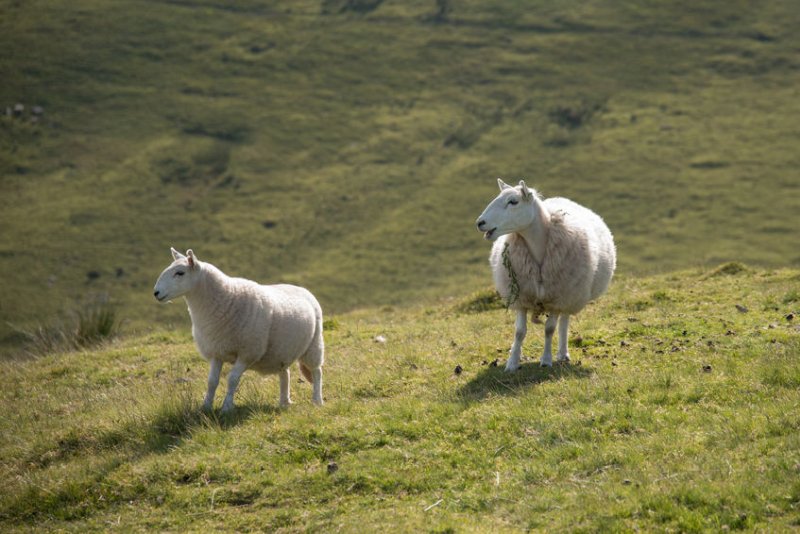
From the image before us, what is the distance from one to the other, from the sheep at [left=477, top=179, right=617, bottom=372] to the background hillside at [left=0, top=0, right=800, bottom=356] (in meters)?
25.7

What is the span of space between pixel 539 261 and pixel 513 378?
1801 millimetres

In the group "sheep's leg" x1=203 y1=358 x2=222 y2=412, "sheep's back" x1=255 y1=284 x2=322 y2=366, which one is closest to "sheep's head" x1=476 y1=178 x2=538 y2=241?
"sheep's back" x1=255 y1=284 x2=322 y2=366

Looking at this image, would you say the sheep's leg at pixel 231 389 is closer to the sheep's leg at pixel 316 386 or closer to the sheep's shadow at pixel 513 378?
the sheep's leg at pixel 316 386

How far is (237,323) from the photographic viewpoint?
1206 cm

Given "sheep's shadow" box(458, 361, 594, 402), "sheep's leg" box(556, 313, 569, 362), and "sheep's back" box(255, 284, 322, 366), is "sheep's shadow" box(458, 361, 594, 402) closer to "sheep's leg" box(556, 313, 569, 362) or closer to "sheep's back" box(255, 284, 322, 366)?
"sheep's leg" box(556, 313, 569, 362)

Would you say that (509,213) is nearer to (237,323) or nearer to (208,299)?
(237,323)

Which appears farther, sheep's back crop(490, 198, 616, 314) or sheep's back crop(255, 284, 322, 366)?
sheep's back crop(490, 198, 616, 314)

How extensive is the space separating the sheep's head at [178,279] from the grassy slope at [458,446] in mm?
1317

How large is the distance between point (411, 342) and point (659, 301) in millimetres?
4705

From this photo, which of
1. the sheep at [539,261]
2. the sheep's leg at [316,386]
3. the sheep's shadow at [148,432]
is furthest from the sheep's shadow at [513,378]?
the sheep's shadow at [148,432]

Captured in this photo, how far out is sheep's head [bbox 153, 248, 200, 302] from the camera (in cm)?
1195

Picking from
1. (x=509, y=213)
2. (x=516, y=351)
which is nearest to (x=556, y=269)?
(x=509, y=213)

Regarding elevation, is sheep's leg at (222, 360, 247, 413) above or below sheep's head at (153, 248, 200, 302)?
below

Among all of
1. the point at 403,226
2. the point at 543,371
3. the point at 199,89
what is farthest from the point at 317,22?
the point at 543,371
